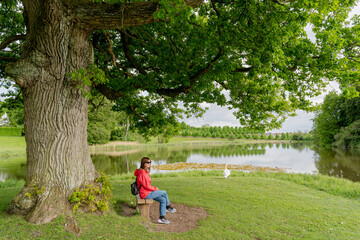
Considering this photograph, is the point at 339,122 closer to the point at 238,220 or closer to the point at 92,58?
the point at 238,220

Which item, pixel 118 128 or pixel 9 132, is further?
pixel 118 128

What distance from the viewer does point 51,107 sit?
472 cm

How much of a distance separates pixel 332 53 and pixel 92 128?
3598 centimetres

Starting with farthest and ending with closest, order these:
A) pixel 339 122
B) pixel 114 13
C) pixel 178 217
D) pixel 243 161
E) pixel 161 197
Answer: pixel 339 122 → pixel 243 161 → pixel 178 217 → pixel 161 197 → pixel 114 13

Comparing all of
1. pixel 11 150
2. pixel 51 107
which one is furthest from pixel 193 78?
pixel 11 150

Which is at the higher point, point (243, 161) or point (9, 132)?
point (9, 132)

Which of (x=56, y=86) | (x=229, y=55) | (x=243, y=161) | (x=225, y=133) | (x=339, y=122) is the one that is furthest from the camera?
(x=225, y=133)

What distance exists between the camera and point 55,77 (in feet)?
15.8

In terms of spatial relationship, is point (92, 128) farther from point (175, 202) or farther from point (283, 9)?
point (283, 9)

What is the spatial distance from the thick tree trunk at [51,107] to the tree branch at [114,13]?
1.14 feet

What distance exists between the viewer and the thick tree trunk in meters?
4.54

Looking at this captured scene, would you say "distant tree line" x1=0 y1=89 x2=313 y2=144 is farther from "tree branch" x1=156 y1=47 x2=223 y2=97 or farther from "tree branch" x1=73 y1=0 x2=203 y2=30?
"tree branch" x1=73 y1=0 x2=203 y2=30

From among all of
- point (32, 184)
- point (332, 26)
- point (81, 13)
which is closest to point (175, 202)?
point (32, 184)

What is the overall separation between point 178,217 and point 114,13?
16.4ft
